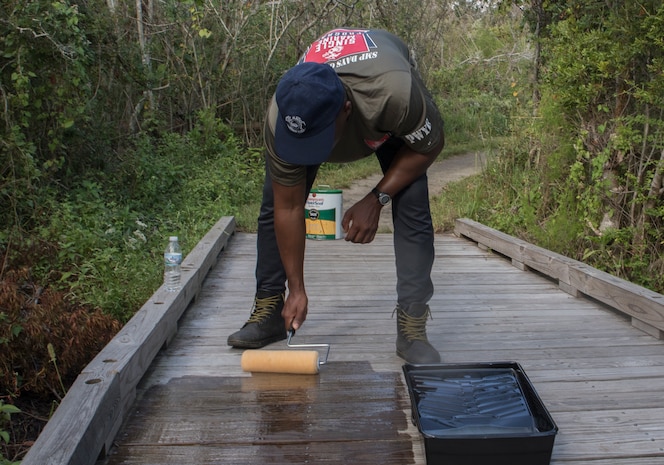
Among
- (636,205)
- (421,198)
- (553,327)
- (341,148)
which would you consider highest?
(341,148)

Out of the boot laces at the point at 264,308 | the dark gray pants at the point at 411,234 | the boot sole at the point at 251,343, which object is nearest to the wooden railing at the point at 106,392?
the boot sole at the point at 251,343

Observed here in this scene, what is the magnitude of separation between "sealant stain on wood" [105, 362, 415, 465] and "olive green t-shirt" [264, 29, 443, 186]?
0.86 metres

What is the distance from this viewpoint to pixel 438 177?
38.7ft

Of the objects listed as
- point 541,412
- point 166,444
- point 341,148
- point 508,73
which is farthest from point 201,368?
point 508,73

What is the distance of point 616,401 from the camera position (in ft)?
8.88

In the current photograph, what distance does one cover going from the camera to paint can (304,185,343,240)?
6.05m

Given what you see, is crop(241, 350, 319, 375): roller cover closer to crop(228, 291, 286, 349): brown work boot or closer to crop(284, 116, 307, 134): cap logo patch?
crop(228, 291, 286, 349): brown work boot

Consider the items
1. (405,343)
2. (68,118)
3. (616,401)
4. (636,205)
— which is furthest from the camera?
(68,118)

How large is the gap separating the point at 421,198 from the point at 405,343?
67 cm

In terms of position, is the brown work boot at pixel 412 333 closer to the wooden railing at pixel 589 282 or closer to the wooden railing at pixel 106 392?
the wooden railing at pixel 106 392

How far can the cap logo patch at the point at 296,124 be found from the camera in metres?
2.36

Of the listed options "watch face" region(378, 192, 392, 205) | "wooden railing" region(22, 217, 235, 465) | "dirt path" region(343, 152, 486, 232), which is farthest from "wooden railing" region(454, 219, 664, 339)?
"dirt path" region(343, 152, 486, 232)

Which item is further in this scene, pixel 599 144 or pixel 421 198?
pixel 599 144

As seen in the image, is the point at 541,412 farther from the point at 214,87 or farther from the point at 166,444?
the point at 214,87
